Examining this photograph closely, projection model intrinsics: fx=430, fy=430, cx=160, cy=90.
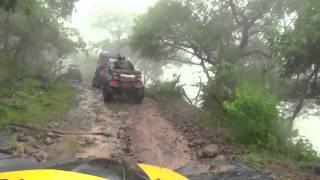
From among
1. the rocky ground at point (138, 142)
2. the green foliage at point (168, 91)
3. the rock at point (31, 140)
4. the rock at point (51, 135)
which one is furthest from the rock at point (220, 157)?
the green foliage at point (168, 91)

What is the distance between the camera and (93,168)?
4262 mm

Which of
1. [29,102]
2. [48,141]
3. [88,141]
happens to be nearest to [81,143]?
[88,141]

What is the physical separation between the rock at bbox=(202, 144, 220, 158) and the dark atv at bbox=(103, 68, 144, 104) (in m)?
8.08

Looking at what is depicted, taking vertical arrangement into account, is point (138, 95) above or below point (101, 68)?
below

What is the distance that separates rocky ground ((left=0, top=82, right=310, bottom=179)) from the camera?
945 centimetres

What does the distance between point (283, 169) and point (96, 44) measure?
2405 inches

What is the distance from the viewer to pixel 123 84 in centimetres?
1894

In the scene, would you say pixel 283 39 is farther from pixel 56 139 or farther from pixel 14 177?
pixel 14 177

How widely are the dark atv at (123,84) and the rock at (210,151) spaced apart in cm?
808

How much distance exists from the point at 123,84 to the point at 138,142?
23.1 feet

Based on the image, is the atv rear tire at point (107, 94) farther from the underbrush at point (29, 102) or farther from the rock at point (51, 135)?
the rock at point (51, 135)

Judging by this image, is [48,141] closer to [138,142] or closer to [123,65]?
[138,142]

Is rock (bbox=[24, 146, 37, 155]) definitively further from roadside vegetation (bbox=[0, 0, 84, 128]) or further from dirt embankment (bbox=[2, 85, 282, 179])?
roadside vegetation (bbox=[0, 0, 84, 128])

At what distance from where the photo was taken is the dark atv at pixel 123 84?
1895 centimetres
